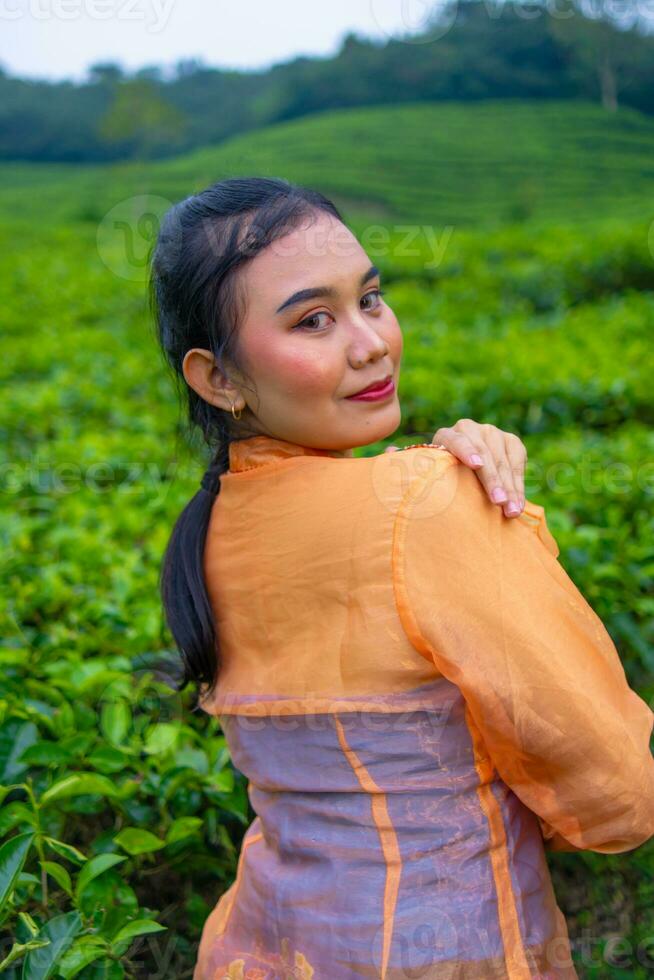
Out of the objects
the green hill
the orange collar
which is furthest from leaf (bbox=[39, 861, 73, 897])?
the green hill

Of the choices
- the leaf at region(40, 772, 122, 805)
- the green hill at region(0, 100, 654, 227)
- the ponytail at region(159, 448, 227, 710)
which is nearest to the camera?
the ponytail at region(159, 448, 227, 710)

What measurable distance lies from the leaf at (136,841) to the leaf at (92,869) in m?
0.08

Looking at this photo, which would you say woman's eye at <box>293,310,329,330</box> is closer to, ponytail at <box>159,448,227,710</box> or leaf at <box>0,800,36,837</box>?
ponytail at <box>159,448,227,710</box>

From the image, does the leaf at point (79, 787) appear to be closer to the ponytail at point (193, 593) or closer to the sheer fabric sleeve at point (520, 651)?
the ponytail at point (193, 593)

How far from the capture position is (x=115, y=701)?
147 centimetres

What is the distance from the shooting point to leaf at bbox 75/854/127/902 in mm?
1149

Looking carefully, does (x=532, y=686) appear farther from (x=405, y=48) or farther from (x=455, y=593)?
(x=405, y=48)

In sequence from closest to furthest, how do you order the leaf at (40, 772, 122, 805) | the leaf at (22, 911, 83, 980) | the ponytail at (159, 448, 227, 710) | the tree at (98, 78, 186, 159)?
the leaf at (22, 911, 83, 980), the ponytail at (159, 448, 227, 710), the leaf at (40, 772, 122, 805), the tree at (98, 78, 186, 159)

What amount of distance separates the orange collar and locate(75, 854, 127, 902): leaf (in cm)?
50

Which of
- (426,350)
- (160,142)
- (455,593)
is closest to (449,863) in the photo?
(455,593)

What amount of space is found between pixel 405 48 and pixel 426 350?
27.3 meters

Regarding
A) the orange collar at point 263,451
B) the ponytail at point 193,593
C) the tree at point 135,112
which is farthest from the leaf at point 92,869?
the tree at point 135,112

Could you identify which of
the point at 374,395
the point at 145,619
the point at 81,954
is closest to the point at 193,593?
the point at 374,395

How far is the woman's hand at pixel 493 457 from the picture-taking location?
3.14 ft
